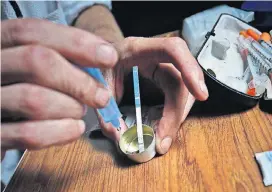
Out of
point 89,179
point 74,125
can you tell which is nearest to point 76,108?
point 74,125

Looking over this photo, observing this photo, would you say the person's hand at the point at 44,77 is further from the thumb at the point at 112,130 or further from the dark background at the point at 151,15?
the dark background at the point at 151,15

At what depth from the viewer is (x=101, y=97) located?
1.01 ft

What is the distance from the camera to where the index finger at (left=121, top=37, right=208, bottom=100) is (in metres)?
0.44

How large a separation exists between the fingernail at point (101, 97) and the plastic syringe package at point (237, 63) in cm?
25

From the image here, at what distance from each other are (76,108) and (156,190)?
0.18m

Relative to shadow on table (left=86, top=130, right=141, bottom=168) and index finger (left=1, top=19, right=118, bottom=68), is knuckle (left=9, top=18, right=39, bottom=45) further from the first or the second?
shadow on table (left=86, top=130, right=141, bottom=168)

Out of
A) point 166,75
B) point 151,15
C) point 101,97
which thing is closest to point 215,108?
point 166,75

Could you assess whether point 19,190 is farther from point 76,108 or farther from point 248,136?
point 248,136

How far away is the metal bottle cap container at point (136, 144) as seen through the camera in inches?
17.5

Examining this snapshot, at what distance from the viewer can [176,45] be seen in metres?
0.47

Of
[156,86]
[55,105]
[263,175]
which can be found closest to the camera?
[55,105]

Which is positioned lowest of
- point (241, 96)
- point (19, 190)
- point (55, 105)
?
point (19, 190)

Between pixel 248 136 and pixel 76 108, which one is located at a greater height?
pixel 76 108

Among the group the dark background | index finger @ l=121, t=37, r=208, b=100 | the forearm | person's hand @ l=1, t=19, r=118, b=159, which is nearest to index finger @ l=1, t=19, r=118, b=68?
person's hand @ l=1, t=19, r=118, b=159
